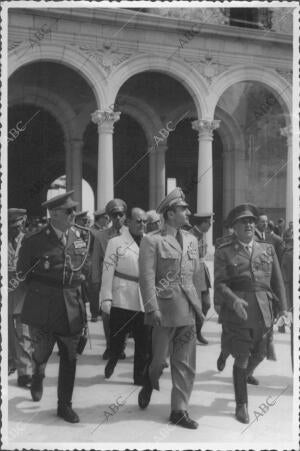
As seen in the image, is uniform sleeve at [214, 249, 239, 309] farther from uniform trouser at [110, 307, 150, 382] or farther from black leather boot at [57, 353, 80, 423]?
black leather boot at [57, 353, 80, 423]

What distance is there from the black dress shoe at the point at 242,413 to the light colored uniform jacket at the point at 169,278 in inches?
32.3

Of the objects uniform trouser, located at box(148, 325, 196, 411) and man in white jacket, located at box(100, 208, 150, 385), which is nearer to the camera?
uniform trouser, located at box(148, 325, 196, 411)

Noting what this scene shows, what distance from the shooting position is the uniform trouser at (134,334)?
5.67 m

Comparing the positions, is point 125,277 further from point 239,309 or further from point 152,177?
point 152,177

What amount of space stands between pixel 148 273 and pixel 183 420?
1.25m

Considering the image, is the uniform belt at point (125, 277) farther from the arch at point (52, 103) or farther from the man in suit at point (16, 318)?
the arch at point (52, 103)

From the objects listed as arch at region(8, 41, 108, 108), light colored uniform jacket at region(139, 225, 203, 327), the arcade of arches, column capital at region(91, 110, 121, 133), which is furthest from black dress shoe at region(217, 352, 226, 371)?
the arcade of arches

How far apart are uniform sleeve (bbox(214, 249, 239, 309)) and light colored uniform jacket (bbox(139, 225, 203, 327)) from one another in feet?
0.66

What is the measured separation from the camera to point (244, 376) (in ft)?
15.5

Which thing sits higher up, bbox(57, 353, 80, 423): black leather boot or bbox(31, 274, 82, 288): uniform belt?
bbox(31, 274, 82, 288): uniform belt

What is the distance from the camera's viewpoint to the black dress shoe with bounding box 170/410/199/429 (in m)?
4.48

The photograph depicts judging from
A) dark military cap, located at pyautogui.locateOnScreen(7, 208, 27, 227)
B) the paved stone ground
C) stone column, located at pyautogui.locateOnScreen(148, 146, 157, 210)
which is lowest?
the paved stone ground

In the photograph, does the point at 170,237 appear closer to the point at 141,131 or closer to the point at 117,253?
the point at 117,253

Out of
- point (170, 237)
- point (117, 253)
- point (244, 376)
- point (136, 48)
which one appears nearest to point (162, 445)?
point (244, 376)
